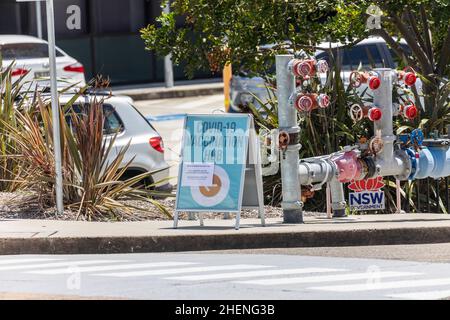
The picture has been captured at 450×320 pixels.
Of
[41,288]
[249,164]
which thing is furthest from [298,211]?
[41,288]

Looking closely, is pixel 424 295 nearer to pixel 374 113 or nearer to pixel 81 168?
pixel 374 113

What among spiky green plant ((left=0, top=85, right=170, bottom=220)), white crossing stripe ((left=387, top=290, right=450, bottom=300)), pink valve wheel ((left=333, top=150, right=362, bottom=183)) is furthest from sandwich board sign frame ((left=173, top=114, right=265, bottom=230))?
white crossing stripe ((left=387, top=290, right=450, bottom=300))

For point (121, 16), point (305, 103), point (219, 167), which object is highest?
point (121, 16)

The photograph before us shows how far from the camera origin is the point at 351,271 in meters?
10.1

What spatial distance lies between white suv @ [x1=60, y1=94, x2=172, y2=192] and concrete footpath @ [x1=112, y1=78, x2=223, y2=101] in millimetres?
13949

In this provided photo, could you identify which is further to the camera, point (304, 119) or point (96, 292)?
point (304, 119)

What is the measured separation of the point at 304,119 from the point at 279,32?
106 cm

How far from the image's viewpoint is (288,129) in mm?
12273

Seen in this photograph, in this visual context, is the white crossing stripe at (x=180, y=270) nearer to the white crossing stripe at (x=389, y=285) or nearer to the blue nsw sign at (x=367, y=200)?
the white crossing stripe at (x=389, y=285)

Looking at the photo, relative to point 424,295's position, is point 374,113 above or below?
above

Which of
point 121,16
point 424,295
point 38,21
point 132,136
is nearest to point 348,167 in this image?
point 132,136

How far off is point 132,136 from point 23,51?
10112mm

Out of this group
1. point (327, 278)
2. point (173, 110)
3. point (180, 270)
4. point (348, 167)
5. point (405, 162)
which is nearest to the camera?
point (327, 278)

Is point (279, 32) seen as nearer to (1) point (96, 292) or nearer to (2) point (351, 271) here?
(2) point (351, 271)
